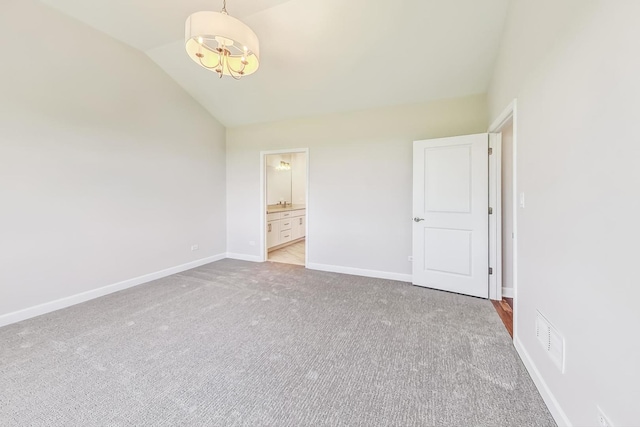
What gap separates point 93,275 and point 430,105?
4.93 metres

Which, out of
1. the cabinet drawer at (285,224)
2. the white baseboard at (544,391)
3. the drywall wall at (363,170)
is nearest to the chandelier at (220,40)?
the drywall wall at (363,170)

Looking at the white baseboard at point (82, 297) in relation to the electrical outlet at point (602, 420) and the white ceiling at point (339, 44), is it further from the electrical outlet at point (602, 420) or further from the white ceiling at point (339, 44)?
the electrical outlet at point (602, 420)

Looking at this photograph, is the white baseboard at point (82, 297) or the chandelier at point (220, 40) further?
the white baseboard at point (82, 297)

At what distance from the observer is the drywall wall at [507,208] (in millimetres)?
3002

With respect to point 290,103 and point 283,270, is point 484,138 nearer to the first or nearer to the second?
point 290,103

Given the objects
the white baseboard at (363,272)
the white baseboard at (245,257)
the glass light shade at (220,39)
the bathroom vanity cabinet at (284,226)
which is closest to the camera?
the glass light shade at (220,39)

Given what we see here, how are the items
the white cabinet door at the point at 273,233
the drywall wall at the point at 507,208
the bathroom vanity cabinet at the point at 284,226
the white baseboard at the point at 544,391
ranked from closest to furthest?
the white baseboard at the point at 544,391 < the drywall wall at the point at 507,208 < the white cabinet door at the point at 273,233 < the bathroom vanity cabinet at the point at 284,226

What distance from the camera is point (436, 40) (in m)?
2.71

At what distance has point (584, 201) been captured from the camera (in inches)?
47.8

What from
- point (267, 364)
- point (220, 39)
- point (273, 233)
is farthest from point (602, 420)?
point (273, 233)

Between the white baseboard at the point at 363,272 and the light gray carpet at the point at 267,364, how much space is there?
62 centimetres

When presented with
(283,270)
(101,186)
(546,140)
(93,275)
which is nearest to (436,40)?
(546,140)

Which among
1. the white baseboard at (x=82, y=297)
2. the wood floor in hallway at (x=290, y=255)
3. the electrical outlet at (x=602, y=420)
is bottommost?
the white baseboard at (x=82, y=297)

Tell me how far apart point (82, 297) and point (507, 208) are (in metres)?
5.21
